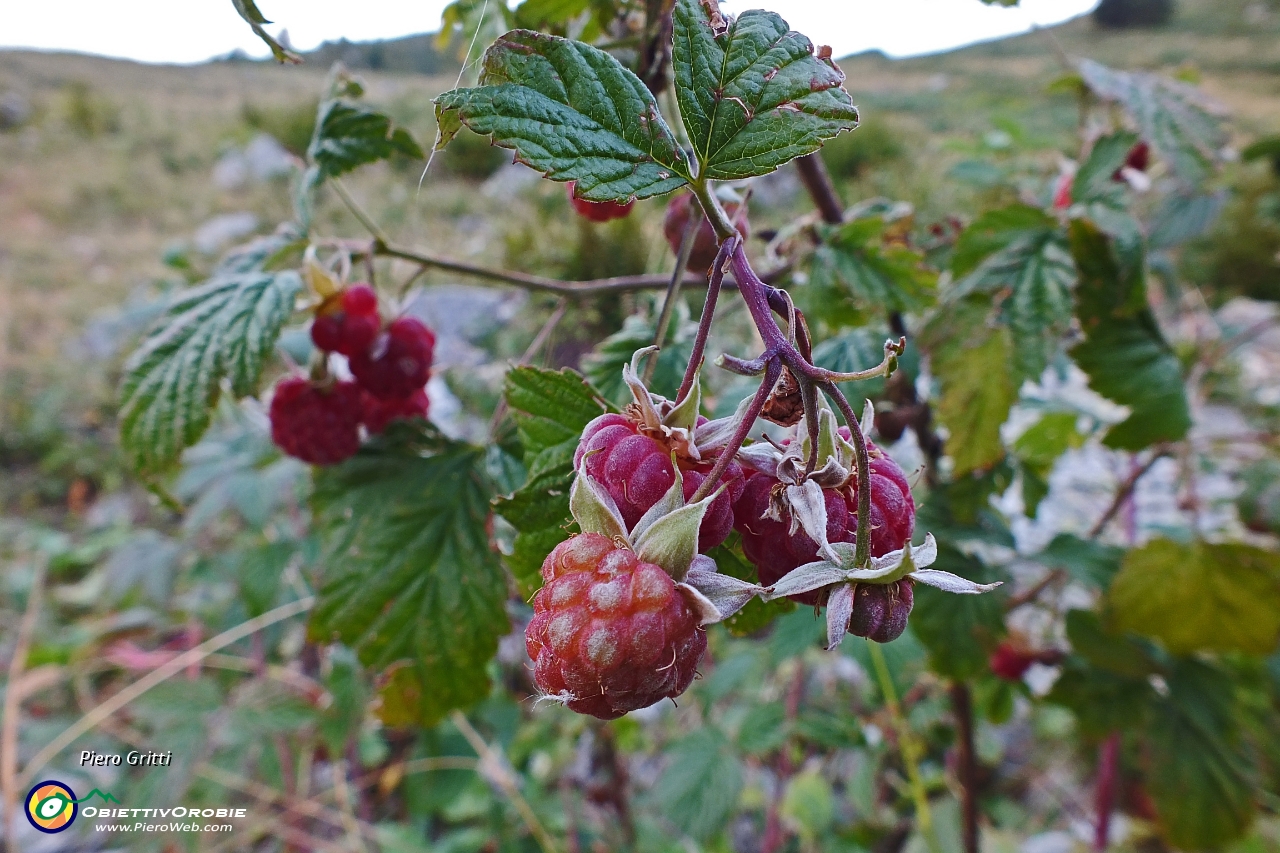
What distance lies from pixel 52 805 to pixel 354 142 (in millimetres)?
1250

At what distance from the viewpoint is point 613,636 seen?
258 millimetres

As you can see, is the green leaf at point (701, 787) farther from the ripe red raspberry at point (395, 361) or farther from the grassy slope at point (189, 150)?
the grassy slope at point (189, 150)

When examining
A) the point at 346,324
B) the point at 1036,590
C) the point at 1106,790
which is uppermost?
the point at 346,324

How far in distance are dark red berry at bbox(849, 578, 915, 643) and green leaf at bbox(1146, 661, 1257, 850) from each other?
94 centimetres

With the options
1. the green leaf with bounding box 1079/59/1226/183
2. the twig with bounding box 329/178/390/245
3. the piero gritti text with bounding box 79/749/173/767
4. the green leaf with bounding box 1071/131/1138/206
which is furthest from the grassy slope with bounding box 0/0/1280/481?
the piero gritti text with bounding box 79/749/173/767

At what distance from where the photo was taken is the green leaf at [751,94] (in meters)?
0.31

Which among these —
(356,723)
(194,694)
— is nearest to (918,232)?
(356,723)

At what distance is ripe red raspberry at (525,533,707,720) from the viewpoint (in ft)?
0.85

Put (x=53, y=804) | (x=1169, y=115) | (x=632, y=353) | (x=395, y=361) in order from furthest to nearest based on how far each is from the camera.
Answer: (x=53, y=804) < (x=1169, y=115) < (x=395, y=361) < (x=632, y=353)

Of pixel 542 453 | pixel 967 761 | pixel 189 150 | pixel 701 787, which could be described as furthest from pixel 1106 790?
pixel 189 150

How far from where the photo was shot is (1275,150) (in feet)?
3.41

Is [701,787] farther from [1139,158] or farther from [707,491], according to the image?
[1139,158]

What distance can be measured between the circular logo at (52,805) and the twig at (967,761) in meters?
1.37

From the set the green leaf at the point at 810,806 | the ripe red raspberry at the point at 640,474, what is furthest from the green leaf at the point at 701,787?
the ripe red raspberry at the point at 640,474
